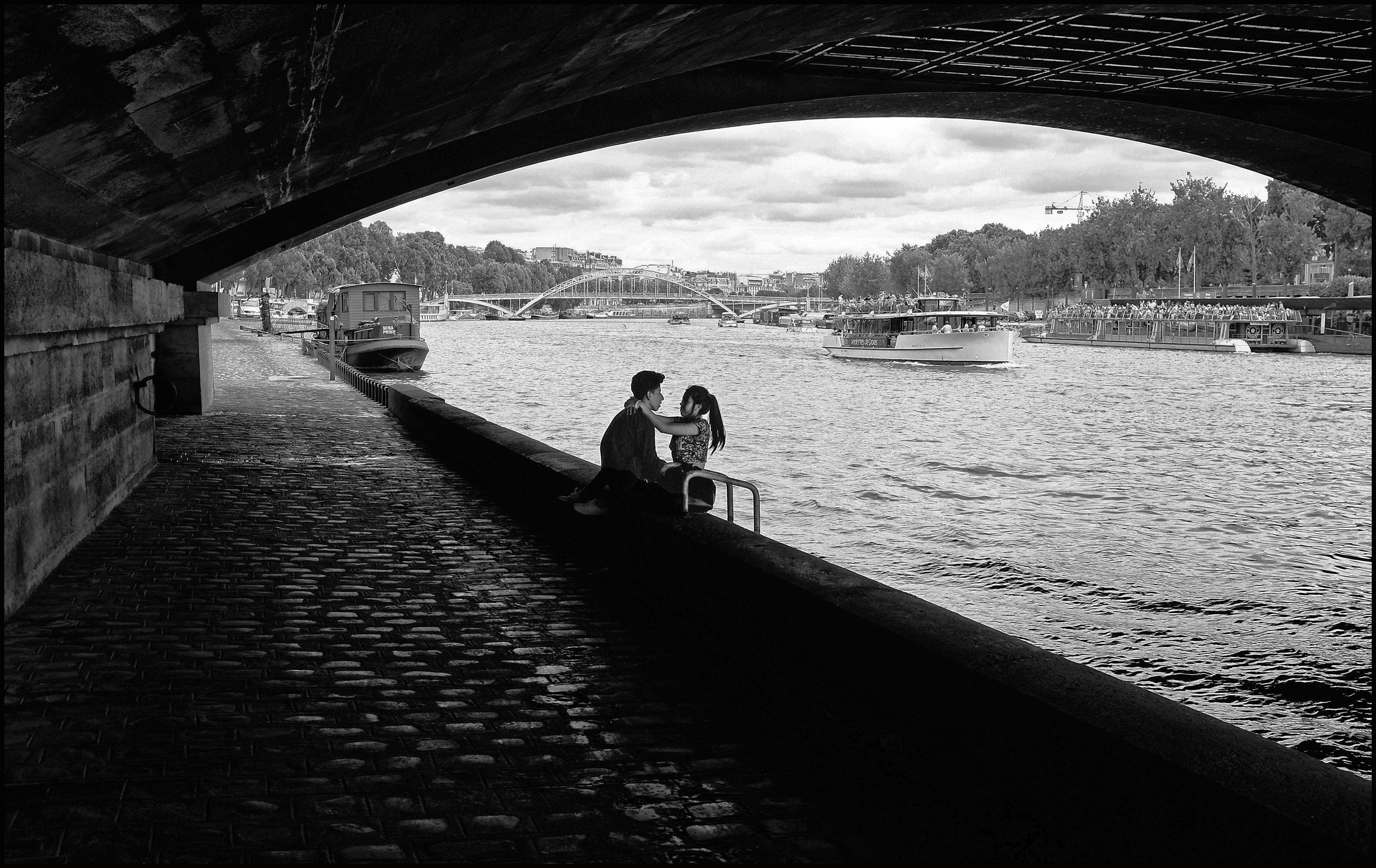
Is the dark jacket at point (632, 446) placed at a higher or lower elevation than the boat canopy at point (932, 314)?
lower

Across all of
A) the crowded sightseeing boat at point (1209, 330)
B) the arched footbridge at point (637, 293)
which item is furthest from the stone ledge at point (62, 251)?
the arched footbridge at point (637, 293)

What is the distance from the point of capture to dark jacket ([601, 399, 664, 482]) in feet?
26.3

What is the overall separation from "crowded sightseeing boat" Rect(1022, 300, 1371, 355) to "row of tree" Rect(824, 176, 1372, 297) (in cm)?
442

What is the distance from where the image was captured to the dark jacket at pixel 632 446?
803 cm

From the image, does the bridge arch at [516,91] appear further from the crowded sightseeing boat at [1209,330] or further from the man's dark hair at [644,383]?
the crowded sightseeing boat at [1209,330]

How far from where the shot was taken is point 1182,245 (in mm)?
96938

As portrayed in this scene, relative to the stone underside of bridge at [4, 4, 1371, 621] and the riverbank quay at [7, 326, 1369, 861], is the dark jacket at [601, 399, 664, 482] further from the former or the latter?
the stone underside of bridge at [4, 4, 1371, 621]

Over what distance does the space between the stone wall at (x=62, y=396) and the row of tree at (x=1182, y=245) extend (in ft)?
234

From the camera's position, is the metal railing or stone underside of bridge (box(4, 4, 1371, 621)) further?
the metal railing

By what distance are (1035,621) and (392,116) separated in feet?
33.5

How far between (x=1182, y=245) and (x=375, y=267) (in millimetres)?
93844

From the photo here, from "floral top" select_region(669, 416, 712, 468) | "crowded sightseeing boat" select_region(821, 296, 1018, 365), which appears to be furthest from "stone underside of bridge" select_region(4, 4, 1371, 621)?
"crowded sightseeing boat" select_region(821, 296, 1018, 365)

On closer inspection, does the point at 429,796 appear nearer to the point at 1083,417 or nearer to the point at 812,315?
the point at 1083,417

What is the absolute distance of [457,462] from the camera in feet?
44.5
